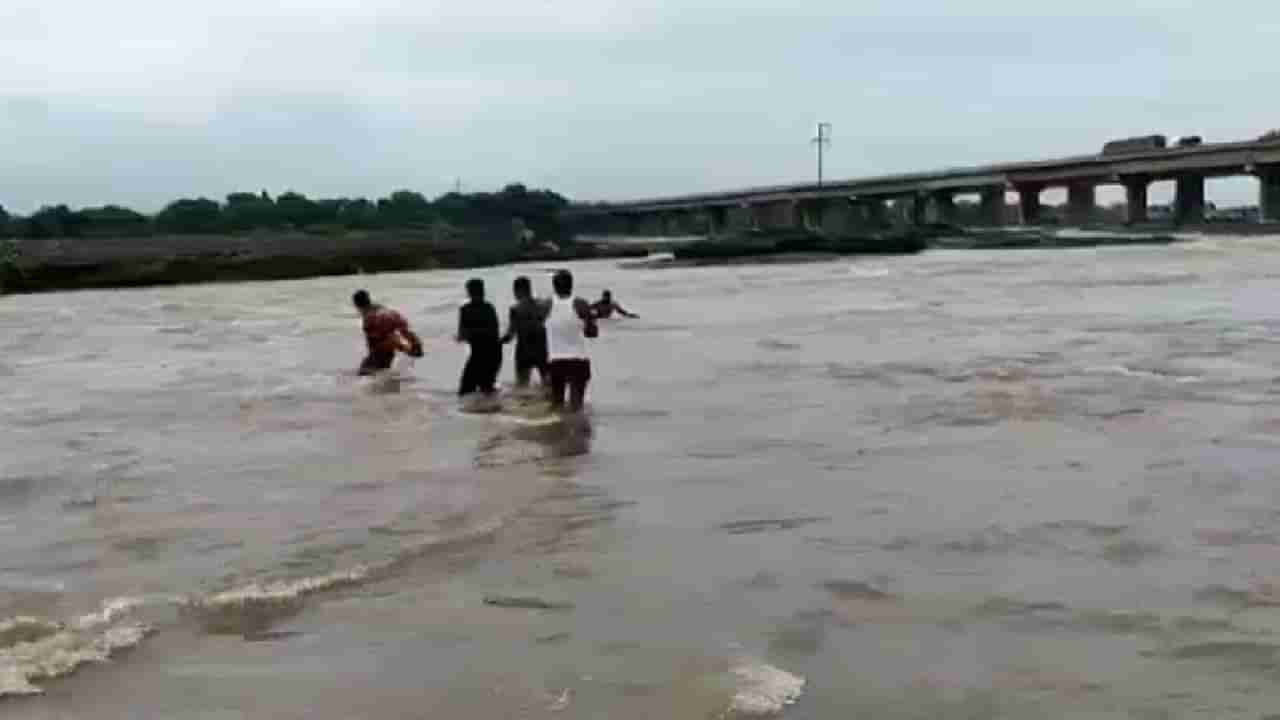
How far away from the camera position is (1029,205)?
126062mm

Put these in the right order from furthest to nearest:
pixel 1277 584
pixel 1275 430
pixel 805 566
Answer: pixel 1275 430, pixel 805 566, pixel 1277 584

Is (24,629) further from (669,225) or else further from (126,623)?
(669,225)

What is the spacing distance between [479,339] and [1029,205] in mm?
113664

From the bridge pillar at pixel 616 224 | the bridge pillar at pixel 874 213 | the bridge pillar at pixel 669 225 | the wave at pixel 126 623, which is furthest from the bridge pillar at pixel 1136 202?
the wave at pixel 126 623

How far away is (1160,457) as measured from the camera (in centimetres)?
1233

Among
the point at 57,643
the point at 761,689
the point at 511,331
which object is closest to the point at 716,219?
the point at 511,331

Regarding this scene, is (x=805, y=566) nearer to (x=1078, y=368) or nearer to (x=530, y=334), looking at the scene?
(x=530, y=334)

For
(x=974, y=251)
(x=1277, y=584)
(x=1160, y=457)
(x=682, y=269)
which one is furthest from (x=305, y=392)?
(x=974, y=251)

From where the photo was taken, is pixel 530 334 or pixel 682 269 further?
pixel 682 269

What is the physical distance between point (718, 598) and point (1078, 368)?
1341cm

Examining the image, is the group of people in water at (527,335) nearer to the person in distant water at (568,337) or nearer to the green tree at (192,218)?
the person in distant water at (568,337)

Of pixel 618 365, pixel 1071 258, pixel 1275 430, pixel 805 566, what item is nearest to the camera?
pixel 805 566

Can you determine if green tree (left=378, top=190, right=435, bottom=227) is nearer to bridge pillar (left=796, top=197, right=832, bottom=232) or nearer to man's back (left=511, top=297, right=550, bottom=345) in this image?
bridge pillar (left=796, top=197, right=832, bottom=232)

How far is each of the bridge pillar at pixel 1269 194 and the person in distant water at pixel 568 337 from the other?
287ft
